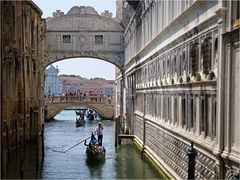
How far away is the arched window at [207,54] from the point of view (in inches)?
301

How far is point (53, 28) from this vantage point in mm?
26641

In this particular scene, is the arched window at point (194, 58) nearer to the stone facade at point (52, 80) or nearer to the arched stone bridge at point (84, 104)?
the arched stone bridge at point (84, 104)

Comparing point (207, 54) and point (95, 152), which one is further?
point (95, 152)

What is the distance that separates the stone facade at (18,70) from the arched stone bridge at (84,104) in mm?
15291

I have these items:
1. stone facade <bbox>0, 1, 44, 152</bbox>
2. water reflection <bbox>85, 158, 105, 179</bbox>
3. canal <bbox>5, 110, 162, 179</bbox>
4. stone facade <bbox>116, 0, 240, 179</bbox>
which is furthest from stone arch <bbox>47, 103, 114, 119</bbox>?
water reflection <bbox>85, 158, 105, 179</bbox>

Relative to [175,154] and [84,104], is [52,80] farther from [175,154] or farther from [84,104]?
[175,154]

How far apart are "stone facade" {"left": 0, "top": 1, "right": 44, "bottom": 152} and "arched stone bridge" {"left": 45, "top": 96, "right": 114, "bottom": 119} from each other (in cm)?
1529

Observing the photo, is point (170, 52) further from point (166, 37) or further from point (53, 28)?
point (53, 28)

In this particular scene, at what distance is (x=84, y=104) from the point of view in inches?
1462

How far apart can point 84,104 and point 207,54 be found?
29.6 metres

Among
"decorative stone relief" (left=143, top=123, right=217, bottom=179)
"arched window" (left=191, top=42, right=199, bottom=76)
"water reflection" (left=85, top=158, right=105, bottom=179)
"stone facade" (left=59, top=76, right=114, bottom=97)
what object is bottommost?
"water reflection" (left=85, top=158, right=105, bottom=179)

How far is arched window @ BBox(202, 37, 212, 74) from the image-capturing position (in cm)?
764

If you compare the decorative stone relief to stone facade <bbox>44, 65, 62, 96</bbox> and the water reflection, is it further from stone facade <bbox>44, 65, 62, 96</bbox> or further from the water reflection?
stone facade <bbox>44, 65, 62, 96</bbox>

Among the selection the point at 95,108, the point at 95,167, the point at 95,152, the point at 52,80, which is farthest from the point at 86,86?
the point at 95,167
